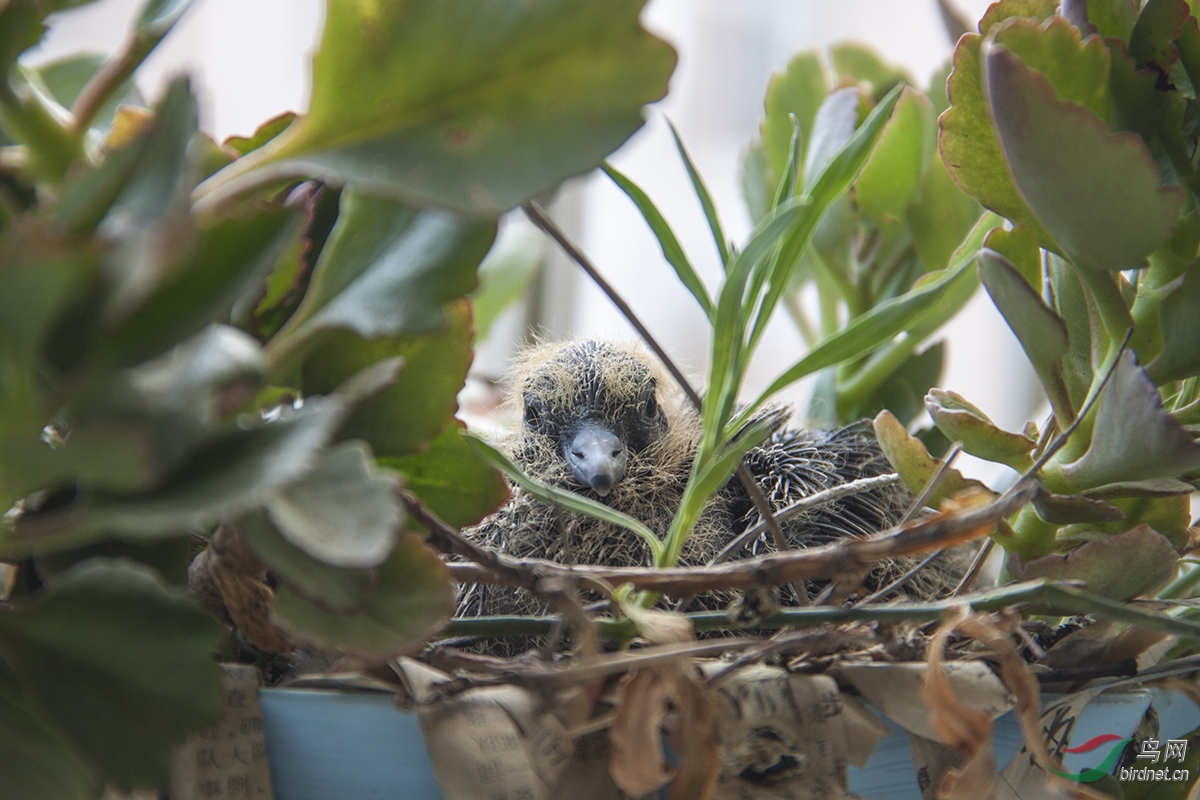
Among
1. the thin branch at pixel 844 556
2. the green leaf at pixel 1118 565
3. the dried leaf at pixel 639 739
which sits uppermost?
the thin branch at pixel 844 556

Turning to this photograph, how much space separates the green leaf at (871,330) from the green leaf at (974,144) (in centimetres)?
2

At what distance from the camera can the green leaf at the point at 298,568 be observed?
22 cm

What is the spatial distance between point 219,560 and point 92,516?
100 mm

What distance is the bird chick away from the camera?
0.52m

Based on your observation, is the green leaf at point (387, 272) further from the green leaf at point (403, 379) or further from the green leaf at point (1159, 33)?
the green leaf at point (1159, 33)

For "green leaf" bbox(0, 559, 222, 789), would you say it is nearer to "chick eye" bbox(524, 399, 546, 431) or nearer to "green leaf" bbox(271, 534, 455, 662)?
"green leaf" bbox(271, 534, 455, 662)

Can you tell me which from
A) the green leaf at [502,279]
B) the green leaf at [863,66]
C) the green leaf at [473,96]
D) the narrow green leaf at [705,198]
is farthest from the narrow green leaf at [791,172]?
the green leaf at [502,279]

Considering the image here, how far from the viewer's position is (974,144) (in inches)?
12.9

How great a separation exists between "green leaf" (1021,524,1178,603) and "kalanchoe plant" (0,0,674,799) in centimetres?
22

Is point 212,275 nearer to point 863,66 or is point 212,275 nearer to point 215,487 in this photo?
point 215,487

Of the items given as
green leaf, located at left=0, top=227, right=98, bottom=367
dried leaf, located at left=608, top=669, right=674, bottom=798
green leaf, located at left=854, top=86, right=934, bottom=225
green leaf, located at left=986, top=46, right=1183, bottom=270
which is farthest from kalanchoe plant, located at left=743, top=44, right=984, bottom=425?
green leaf, located at left=0, top=227, right=98, bottom=367

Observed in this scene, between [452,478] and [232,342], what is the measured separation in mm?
157

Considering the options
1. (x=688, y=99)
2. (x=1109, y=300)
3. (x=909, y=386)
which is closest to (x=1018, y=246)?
(x=1109, y=300)

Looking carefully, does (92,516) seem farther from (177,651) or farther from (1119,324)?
(1119,324)
